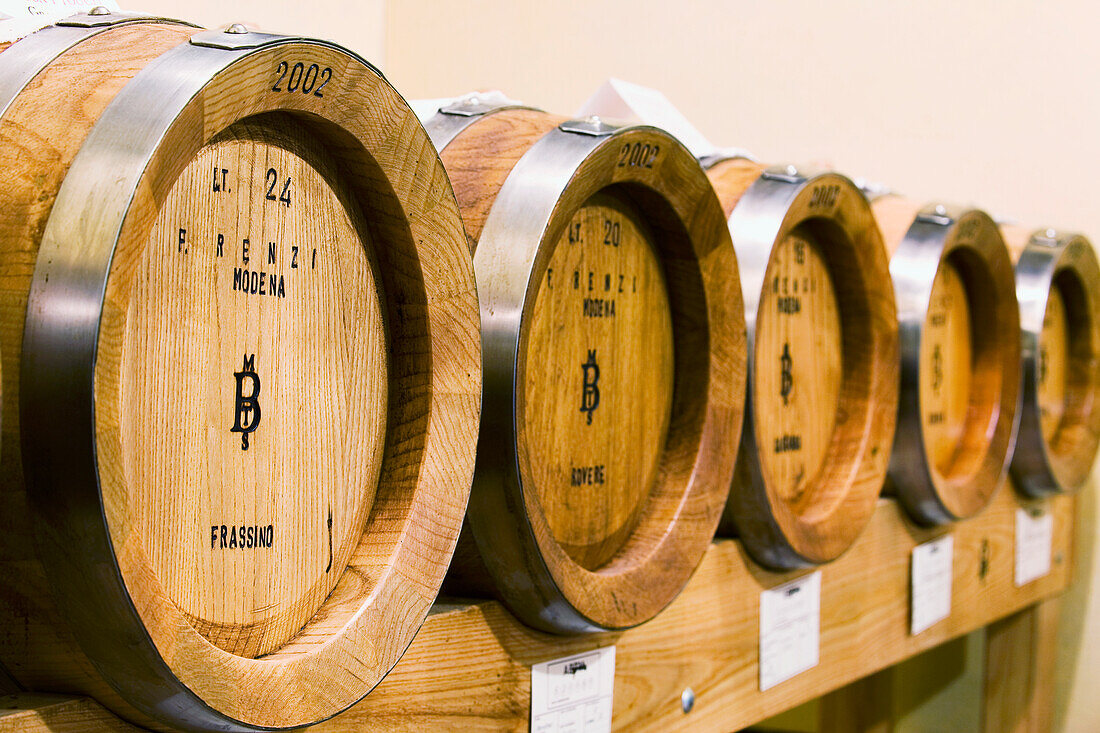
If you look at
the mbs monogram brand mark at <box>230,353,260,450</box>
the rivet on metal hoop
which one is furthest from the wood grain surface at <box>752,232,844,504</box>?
the mbs monogram brand mark at <box>230,353,260,450</box>

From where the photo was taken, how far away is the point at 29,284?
559 millimetres

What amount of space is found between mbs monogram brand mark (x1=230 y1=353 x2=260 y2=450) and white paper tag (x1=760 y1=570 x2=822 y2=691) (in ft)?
2.67

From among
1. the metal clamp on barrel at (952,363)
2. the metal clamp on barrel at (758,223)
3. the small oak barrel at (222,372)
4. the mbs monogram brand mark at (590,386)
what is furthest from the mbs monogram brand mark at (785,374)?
the small oak barrel at (222,372)

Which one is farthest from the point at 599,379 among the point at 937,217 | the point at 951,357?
the point at 951,357

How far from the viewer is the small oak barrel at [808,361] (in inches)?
49.7

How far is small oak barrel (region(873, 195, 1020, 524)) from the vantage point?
159 cm

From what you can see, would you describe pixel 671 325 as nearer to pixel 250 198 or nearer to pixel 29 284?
pixel 250 198

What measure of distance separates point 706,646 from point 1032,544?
117 centimetres

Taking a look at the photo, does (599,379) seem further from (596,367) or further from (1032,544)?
Answer: (1032,544)

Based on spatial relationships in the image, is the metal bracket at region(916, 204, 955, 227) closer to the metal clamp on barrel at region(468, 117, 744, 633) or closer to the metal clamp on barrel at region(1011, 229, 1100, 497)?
the metal clamp on barrel at region(1011, 229, 1100, 497)

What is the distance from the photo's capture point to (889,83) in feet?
8.83

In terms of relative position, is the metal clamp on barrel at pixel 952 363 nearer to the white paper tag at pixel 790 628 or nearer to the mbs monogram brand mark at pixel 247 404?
the white paper tag at pixel 790 628

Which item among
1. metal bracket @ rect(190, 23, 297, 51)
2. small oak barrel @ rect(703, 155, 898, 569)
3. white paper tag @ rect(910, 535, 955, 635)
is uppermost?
metal bracket @ rect(190, 23, 297, 51)

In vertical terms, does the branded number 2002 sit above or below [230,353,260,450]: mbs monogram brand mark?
above
